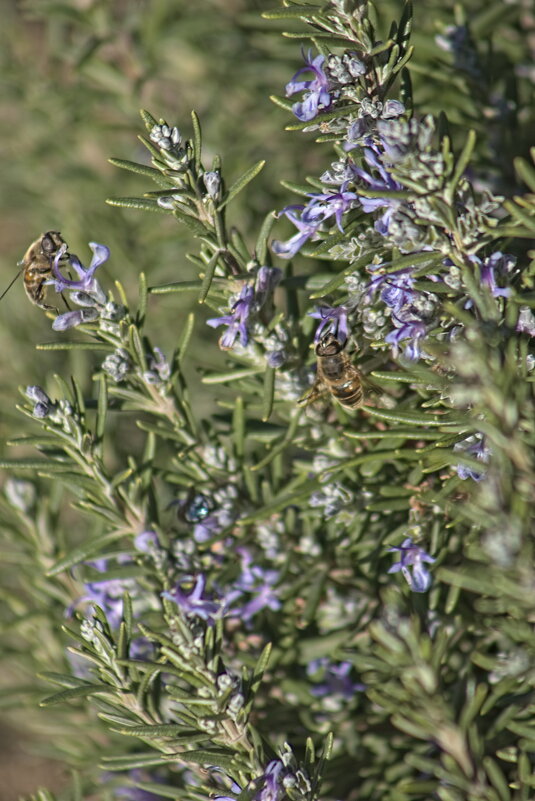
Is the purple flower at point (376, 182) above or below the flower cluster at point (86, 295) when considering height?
above

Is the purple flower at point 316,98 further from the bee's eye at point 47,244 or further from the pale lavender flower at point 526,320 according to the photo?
the bee's eye at point 47,244

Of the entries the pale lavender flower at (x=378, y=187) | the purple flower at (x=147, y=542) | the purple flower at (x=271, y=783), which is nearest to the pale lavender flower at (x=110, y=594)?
the purple flower at (x=147, y=542)

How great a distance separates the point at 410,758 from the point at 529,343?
0.82 metres

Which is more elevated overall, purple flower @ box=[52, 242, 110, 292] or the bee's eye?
purple flower @ box=[52, 242, 110, 292]

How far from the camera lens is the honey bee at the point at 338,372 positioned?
152 centimetres

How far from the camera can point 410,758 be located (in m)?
1.37

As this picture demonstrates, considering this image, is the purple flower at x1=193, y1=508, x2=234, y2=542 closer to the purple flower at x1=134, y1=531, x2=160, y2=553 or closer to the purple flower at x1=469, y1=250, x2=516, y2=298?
the purple flower at x1=134, y1=531, x2=160, y2=553

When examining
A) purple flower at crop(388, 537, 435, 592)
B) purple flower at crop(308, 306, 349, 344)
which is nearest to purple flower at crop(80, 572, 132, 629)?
purple flower at crop(388, 537, 435, 592)

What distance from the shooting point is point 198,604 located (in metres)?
1.54

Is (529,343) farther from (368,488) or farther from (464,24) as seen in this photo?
(464,24)

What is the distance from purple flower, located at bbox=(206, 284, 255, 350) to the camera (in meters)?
1.48

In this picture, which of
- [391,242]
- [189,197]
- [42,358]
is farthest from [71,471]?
[42,358]

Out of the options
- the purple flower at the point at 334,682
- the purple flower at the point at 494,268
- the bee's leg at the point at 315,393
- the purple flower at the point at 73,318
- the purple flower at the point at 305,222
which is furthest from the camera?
the purple flower at the point at 334,682

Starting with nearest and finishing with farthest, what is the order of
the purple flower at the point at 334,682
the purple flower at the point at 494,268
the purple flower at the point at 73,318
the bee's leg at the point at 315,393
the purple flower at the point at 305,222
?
the purple flower at the point at 494,268 < the purple flower at the point at 305,222 < the purple flower at the point at 73,318 < the bee's leg at the point at 315,393 < the purple flower at the point at 334,682
